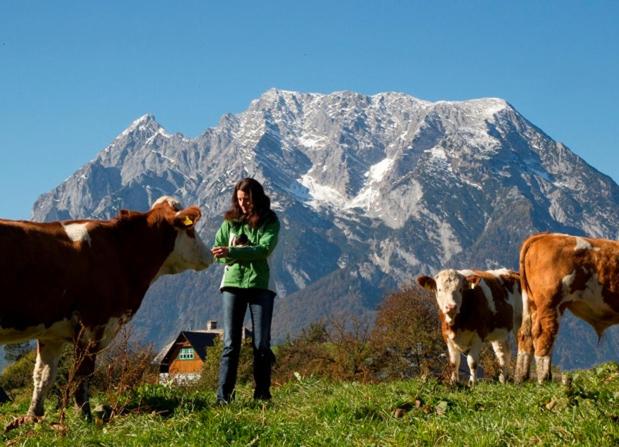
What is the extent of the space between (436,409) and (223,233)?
13.0 ft

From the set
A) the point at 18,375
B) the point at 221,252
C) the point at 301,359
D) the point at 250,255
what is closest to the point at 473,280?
the point at 250,255

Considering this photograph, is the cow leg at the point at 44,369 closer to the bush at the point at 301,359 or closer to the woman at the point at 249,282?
the woman at the point at 249,282

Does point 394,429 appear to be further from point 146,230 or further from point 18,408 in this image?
point 18,408

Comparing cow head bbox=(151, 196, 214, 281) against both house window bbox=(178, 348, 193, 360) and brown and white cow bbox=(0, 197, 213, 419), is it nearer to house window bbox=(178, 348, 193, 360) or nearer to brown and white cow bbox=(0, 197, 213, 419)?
brown and white cow bbox=(0, 197, 213, 419)

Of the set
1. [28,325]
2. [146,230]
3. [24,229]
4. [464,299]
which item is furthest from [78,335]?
[464,299]

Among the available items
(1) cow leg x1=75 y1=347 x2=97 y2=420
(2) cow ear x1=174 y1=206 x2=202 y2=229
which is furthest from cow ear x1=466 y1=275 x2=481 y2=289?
(1) cow leg x1=75 y1=347 x2=97 y2=420

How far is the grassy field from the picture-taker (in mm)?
7305

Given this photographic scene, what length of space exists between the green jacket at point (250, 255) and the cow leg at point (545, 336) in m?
4.01

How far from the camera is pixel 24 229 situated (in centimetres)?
984

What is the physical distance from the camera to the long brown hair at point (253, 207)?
37.1 feet

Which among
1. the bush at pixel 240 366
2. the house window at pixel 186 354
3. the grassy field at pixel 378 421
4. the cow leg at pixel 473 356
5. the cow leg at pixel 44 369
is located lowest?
the grassy field at pixel 378 421

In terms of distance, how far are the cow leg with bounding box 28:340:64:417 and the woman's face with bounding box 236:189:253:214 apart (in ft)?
8.92

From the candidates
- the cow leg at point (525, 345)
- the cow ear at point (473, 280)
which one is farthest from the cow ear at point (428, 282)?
the cow leg at point (525, 345)

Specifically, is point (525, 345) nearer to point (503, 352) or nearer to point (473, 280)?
point (473, 280)
